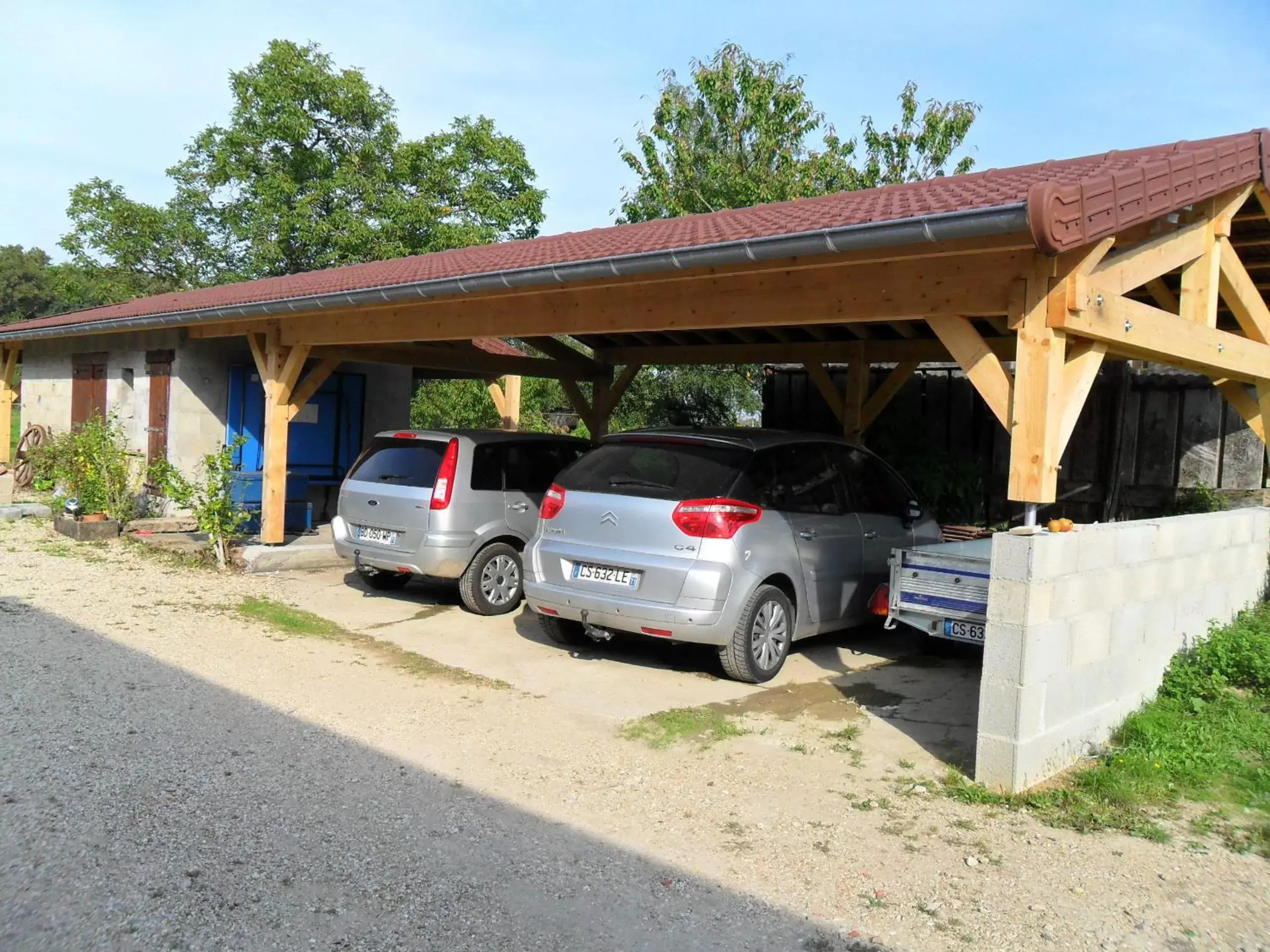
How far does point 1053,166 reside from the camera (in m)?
7.19

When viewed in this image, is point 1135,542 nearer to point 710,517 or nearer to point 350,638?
point 710,517

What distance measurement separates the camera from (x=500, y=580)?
8.62m

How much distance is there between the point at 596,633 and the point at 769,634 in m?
1.37

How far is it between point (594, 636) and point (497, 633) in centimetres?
95

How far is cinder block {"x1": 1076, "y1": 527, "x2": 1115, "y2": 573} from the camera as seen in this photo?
15.6 feet

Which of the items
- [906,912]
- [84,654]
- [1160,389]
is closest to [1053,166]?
[1160,389]

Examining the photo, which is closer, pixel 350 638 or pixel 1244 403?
pixel 350 638

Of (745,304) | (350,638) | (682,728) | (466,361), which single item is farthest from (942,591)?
(466,361)

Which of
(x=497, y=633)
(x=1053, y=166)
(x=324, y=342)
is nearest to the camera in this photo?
(x=1053, y=166)

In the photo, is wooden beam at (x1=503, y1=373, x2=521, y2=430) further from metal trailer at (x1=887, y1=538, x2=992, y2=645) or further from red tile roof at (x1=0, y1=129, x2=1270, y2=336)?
metal trailer at (x1=887, y1=538, x2=992, y2=645)

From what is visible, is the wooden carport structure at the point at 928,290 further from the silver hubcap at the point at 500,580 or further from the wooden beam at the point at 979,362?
the silver hubcap at the point at 500,580

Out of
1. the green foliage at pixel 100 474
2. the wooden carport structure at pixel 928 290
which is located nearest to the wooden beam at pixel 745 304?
the wooden carport structure at pixel 928 290

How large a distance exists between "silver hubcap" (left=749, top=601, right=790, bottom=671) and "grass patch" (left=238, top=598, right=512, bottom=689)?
62.2 inches

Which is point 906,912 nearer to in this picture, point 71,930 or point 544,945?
point 544,945
